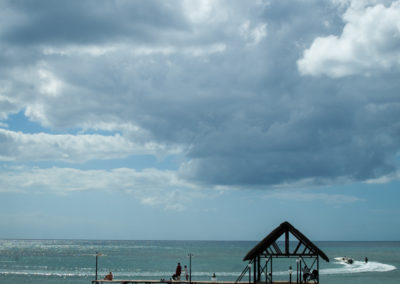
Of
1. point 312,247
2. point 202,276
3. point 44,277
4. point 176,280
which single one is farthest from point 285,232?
point 44,277

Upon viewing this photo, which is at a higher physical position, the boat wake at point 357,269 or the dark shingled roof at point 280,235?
the dark shingled roof at point 280,235

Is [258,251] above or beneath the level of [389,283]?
above

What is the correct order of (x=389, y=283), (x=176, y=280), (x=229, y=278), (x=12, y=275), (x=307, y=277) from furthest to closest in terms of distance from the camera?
(x=12, y=275), (x=229, y=278), (x=389, y=283), (x=176, y=280), (x=307, y=277)

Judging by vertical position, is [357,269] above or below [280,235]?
below

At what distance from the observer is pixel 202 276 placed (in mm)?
56906

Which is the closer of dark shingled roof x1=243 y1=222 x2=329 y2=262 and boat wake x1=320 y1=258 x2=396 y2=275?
dark shingled roof x1=243 y1=222 x2=329 y2=262

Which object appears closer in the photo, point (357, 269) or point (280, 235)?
point (280, 235)

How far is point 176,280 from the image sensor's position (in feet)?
109

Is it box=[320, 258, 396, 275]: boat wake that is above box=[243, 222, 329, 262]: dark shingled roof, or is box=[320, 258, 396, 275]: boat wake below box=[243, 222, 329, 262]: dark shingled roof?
below

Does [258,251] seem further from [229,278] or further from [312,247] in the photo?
[229,278]

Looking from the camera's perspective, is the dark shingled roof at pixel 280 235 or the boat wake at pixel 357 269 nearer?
the dark shingled roof at pixel 280 235

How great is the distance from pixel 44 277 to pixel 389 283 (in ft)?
119

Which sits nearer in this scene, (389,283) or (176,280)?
(176,280)

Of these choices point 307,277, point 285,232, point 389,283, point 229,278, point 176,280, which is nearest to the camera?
point 285,232
